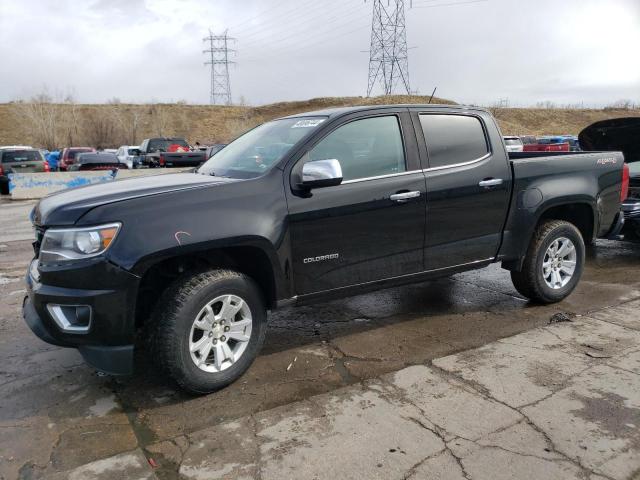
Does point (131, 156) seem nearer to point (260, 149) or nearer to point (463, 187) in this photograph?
point (260, 149)

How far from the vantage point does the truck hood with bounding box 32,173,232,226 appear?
3.26 meters

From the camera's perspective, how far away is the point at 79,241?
3178mm

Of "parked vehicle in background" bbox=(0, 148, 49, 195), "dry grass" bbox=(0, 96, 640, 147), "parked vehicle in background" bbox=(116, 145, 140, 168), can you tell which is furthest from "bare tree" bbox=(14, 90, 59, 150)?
"parked vehicle in background" bbox=(0, 148, 49, 195)

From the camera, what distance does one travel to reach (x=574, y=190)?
5.21 m

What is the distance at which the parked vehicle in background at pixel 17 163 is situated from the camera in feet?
63.3

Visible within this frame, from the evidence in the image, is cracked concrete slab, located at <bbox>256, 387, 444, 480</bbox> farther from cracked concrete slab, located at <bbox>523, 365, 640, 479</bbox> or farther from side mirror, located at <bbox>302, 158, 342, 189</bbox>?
side mirror, located at <bbox>302, 158, 342, 189</bbox>

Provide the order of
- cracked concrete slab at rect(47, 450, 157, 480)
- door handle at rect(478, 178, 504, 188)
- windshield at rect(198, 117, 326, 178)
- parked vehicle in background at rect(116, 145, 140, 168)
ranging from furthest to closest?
1. parked vehicle in background at rect(116, 145, 140, 168)
2. door handle at rect(478, 178, 504, 188)
3. windshield at rect(198, 117, 326, 178)
4. cracked concrete slab at rect(47, 450, 157, 480)

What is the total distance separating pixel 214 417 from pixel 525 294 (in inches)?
133

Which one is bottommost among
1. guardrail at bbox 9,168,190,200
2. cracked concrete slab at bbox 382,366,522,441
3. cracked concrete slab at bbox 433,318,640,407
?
cracked concrete slab at bbox 382,366,522,441

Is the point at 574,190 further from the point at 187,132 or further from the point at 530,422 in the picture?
the point at 187,132

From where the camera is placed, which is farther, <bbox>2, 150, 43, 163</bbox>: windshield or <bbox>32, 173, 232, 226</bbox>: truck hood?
<bbox>2, 150, 43, 163</bbox>: windshield

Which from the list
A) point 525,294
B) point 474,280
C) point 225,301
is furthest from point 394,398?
point 474,280

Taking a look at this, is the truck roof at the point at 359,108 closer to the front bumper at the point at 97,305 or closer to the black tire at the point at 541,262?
the black tire at the point at 541,262

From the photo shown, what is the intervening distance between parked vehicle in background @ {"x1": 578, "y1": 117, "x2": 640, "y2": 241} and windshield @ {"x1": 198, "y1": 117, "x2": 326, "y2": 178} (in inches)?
194
